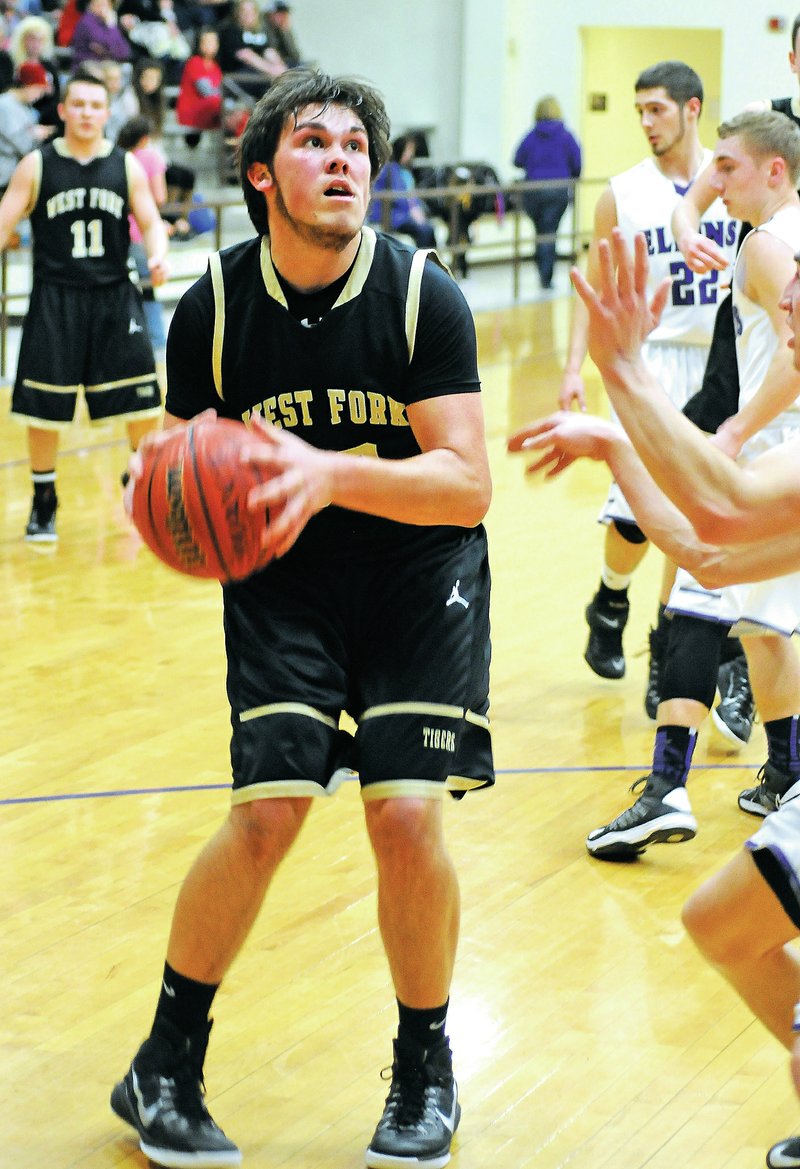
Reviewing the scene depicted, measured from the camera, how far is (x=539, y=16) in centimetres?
2169

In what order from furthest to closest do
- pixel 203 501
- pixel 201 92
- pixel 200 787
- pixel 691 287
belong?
pixel 201 92 < pixel 691 287 < pixel 200 787 < pixel 203 501

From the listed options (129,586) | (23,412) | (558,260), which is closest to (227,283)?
(129,586)

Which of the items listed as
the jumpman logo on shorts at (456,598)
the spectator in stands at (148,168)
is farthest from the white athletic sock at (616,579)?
the spectator in stands at (148,168)

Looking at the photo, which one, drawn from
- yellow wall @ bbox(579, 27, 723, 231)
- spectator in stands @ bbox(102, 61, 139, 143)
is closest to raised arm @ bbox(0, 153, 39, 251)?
spectator in stands @ bbox(102, 61, 139, 143)

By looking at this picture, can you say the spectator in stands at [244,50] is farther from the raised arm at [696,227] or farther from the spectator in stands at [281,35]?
the raised arm at [696,227]

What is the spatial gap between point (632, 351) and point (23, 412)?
526 cm

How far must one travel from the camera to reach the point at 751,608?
418 centimetres

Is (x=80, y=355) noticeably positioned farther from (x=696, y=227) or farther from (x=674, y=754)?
(x=674, y=754)

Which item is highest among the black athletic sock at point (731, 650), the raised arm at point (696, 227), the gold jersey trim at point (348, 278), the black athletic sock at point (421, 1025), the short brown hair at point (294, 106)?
the short brown hair at point (294, 106)

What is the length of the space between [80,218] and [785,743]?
13.8 ft

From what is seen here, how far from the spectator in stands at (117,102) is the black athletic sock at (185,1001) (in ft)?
38.7

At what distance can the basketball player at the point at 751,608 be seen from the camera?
4141mm

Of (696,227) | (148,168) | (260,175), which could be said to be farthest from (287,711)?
(148,168)

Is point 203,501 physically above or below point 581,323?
above
